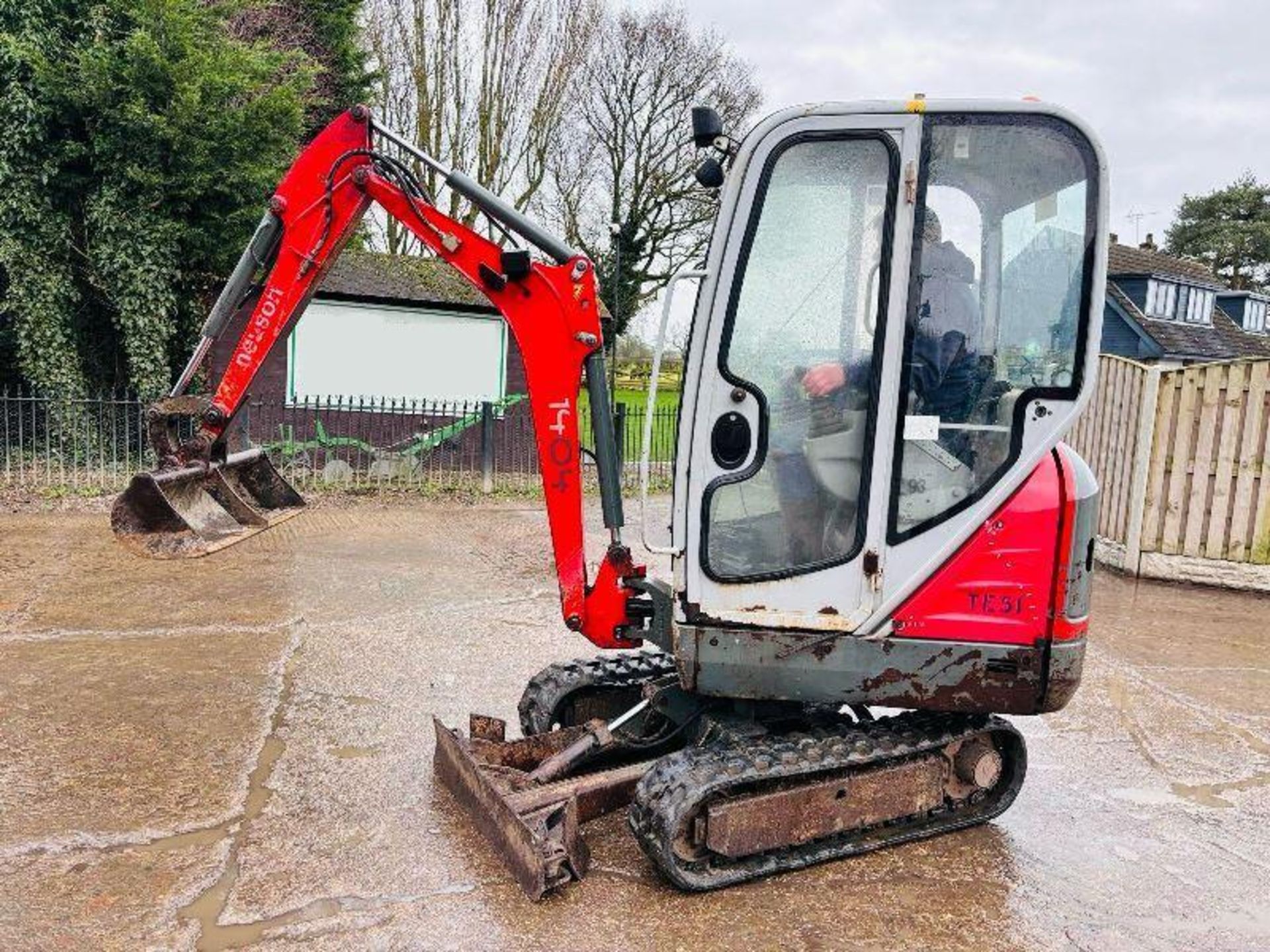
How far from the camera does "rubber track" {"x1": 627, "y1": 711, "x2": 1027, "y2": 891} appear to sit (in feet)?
10.5

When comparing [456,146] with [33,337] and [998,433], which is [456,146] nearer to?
[33,337]

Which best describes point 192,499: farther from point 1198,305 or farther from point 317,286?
point 1198,305

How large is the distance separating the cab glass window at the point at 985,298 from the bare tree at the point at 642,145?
18760 mm

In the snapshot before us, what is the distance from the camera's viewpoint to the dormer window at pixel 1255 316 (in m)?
33.1

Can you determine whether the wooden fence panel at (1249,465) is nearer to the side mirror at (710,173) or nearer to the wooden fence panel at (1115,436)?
the wooden fence panel at (1115,436)

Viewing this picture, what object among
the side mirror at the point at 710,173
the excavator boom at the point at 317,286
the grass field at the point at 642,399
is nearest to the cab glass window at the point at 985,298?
the side mirror at the point at 710,173

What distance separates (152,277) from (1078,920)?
43.1 feet

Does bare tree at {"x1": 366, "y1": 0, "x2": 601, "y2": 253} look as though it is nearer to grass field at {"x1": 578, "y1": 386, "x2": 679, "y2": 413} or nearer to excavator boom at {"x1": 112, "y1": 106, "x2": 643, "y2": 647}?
grass field at {"x1": 578, "y1": 386, "x2": 679, "y2": 413}

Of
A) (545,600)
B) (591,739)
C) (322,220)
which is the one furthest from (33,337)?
(591,739)

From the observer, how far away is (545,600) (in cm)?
734

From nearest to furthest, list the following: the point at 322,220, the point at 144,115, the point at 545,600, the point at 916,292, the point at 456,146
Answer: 1. the point at 916,292
2. the point at 322,220
3. the point at 545,600
4. the point at 144,115
5. the point at 456,146

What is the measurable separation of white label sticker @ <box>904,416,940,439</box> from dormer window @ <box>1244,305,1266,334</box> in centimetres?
3566

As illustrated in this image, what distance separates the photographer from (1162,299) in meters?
27.7

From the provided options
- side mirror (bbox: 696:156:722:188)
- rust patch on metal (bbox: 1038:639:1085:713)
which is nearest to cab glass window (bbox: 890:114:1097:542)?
rust patch on metal (bbox: 1038:639:1085:713)
